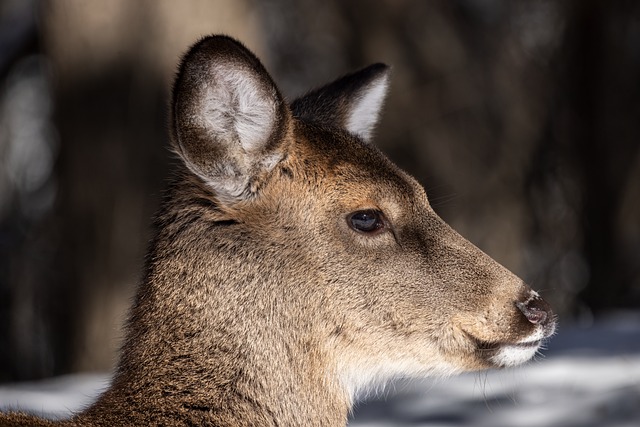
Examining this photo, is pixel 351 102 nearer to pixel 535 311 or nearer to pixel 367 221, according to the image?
pixel 367 221

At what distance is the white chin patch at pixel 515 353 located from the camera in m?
4.33

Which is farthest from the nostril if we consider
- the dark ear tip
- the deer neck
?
the dark ear tip

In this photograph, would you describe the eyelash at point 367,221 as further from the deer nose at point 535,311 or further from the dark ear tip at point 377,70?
the dark ear tip at point 377,70

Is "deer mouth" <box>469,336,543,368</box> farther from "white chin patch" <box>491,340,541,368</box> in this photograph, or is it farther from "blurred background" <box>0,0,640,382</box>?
"blurred background" <box>0,0,640,382</box>

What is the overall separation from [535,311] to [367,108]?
1324 mm

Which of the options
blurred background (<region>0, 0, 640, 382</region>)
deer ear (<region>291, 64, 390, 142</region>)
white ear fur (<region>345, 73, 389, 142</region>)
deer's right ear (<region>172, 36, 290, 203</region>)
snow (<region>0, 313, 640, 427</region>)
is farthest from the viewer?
blurred background (<region>0, 0, 640, 382</region>)

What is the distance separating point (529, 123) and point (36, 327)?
600cm

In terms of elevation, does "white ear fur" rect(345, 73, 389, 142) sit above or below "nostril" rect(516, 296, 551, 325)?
above

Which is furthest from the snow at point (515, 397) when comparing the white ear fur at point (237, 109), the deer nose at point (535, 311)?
the white ear fur at point (237, 109)

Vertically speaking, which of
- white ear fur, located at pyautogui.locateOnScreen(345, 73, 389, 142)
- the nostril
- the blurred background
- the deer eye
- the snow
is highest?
the blurred background

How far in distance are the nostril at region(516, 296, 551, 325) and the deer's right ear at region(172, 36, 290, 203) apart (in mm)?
1027

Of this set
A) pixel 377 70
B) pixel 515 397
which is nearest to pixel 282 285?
pixel 377 70

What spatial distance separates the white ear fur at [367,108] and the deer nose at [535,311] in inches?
45.0

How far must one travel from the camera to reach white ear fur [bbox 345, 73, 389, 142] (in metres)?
5.12
